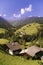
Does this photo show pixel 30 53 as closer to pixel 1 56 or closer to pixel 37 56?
pixel 37 56

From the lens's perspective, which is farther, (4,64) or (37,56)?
(37,56)

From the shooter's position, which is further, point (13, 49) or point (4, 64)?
point (13, 49)

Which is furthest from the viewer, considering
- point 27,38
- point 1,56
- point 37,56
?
point 27,38

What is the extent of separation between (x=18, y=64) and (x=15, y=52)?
33736 millimetres

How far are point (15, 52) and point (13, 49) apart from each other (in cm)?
132

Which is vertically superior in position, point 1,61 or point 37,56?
point 1,61

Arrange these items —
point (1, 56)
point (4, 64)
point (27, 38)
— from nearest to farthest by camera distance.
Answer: point (4, 64)
point (1, 56)
point (27, 38)

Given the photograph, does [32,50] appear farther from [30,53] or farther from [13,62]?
[13,62]

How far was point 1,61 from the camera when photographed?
22.8 metres

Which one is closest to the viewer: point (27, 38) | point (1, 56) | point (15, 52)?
point (1, 56)

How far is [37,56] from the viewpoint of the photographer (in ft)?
152

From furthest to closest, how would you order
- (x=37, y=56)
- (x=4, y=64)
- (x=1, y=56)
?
(x=37, y=56) → (x=1, y=56) → (x=4, y=64)

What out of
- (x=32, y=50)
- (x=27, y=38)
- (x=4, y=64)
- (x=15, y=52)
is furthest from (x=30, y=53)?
(x=27, y=38)

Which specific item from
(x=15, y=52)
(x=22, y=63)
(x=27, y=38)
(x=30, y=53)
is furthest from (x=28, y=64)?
(x=27, y=38)
